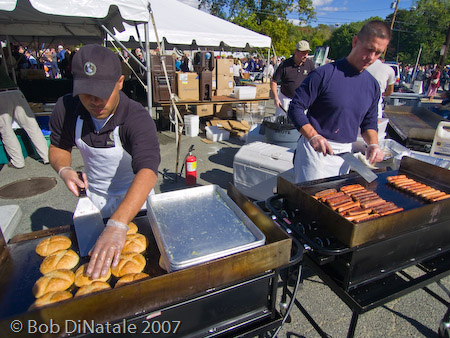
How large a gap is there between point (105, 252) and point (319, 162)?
6.75 feet

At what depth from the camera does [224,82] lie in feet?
30.6

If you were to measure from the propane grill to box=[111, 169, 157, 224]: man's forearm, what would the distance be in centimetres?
88

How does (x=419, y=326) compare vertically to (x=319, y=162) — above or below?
below

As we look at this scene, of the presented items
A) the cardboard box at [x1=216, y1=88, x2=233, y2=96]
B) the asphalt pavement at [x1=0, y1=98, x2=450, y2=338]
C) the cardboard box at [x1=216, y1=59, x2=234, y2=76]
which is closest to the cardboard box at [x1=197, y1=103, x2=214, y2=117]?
the cardboard box at [x1=216, y1=88, x2=233, y2=96]

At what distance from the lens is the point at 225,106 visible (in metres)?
9.28

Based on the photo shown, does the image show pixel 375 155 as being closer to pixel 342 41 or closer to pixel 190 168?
pixel 190 168

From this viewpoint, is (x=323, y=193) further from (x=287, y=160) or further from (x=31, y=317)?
(x=287, y=160)

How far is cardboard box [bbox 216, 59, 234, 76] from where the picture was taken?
347 inches

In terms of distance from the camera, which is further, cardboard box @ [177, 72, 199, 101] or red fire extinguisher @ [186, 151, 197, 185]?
cardboard box @ [177, 72, 199, 101]

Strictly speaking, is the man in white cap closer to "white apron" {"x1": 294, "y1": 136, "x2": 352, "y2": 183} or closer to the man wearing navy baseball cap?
"white apron" {"x1": 294, "y1": 136, "x2": 352, "y2": 183}

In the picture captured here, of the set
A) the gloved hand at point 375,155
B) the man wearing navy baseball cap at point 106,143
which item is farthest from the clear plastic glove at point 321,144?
the man wearing navy baseball cap at point 106,143

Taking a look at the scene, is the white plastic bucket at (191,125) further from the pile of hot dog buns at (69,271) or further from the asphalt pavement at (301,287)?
the pile of hot dog buns at (69,271)

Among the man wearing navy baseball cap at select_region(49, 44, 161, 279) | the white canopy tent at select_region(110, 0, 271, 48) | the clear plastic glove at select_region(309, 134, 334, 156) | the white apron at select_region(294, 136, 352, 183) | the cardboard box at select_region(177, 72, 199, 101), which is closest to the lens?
the man wearing navy baseball cap at select_region(49, 44, 161, 279)

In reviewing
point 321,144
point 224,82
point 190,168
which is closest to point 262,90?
point 224,82
